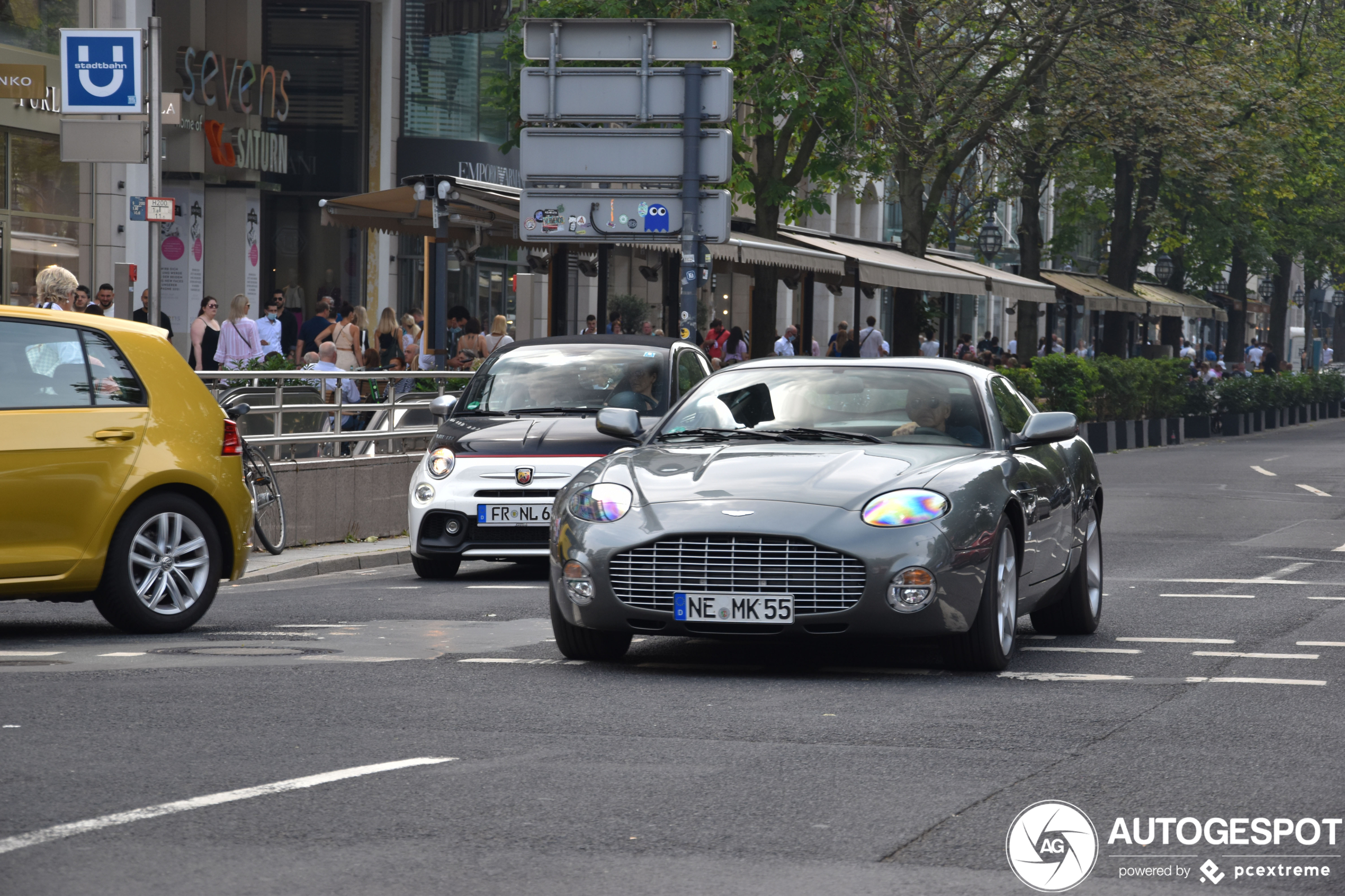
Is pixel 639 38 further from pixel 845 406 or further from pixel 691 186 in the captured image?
pixel 845 406

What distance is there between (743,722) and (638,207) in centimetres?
1346

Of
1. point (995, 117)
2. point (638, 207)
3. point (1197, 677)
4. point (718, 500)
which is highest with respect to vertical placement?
point (995, 117)

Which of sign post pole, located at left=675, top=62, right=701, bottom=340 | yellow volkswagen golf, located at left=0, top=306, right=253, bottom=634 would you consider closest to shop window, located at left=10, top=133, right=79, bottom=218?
sign post pole, located at left=675, top=62, right=701, bottom=340

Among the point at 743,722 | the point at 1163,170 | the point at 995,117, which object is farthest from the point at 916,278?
the point at 743,722

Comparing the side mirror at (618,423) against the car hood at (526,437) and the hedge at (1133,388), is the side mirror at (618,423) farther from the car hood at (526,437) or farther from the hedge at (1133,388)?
the hedge at (1133,388)

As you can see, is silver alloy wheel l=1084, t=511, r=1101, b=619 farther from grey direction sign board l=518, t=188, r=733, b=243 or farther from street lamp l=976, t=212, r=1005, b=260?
street lamp l=976, t=212, r=1005, b=260

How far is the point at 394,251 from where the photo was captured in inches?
1430

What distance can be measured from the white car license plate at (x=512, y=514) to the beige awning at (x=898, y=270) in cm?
1707

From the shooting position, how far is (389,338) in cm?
2397

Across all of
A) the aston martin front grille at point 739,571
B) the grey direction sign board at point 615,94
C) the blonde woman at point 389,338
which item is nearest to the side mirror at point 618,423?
the aston martin front grille at point 739,571

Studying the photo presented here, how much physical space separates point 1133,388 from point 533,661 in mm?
30473

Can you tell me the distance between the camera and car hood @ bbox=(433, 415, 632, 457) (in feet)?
44.9

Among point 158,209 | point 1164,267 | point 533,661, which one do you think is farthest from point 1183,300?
point 533,661

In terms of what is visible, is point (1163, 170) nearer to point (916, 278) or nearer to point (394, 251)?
point (916, 278)
